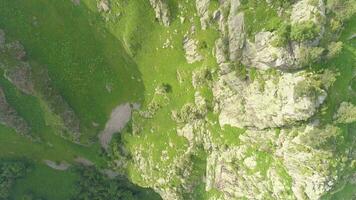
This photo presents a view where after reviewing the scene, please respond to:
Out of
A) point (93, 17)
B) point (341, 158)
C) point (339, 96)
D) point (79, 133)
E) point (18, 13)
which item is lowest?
point (341, 158)

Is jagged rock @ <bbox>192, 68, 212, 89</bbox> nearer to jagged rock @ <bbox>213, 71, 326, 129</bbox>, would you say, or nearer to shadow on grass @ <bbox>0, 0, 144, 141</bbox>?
jagged rock @ <bbox>213, 71, 326, 129</bbox>

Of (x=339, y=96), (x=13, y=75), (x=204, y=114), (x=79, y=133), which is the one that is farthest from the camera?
(x=79, y=133)

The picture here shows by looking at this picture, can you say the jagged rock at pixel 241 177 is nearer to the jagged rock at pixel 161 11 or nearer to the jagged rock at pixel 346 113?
the jagged rock at pixel 346 113

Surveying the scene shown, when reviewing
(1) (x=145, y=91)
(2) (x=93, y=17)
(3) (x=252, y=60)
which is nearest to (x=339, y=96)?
(3) (x=252, y=60)

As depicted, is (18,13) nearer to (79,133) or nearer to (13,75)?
(13,75)

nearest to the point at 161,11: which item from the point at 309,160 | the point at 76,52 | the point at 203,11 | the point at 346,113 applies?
the point at 203,11

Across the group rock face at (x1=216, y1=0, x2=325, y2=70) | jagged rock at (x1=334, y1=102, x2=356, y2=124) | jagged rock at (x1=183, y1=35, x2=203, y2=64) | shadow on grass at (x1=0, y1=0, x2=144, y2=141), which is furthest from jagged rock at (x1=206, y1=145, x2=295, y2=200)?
shadow on grass at (x1=0, y1=0, x2=144, y2=141)
